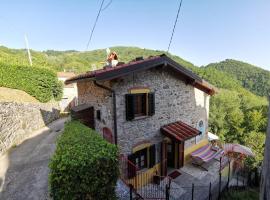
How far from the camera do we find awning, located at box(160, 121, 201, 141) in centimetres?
984

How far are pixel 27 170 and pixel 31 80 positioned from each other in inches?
539

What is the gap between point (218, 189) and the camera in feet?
32.0

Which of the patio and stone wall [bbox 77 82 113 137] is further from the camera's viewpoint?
the patio

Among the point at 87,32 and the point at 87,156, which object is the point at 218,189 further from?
the point at 87,32

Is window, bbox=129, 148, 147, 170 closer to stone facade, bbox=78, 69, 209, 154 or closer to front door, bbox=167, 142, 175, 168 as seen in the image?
stone facade, bbox=78, 69, 209, 154

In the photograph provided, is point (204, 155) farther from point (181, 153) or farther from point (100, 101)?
point (100, 101)

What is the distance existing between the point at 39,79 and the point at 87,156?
62.9 ft

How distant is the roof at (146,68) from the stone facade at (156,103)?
1.46 feet

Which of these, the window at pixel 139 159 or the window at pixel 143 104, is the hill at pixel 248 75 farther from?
the window at pixel 139 159

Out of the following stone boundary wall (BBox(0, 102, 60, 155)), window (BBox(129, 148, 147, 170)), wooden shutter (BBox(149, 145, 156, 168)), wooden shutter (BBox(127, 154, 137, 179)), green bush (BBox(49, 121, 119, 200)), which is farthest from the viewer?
stone boundary wall (BBox(0, 102, 60, 155))

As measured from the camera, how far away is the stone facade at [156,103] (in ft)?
28.7

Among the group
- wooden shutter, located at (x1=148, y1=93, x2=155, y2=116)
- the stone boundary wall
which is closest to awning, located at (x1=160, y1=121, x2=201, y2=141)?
wooden shutter, located at (x1=148, y1=93, x2=155, y2=116)

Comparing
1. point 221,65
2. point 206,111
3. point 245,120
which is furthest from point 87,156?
point 221,65

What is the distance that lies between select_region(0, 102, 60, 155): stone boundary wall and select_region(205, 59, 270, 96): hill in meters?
82.9
